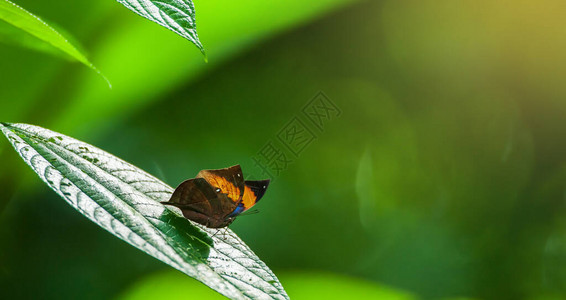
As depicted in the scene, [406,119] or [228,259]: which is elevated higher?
[228,259]

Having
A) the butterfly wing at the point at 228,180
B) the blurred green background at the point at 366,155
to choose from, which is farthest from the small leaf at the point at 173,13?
the blurred green background at the point at 366,155

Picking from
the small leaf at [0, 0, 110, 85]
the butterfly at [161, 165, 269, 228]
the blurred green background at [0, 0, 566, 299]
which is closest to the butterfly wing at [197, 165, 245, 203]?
the butterfly at [161, 165, 269, 228]

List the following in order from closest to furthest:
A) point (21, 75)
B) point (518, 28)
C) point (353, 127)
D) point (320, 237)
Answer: point (21, 75)
point (320, 237)
point (353, 127)
point (518, 28)

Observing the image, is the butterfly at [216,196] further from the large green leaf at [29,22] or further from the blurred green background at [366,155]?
the blurred green background at [366,155]

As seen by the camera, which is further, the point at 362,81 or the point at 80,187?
the point at 362,81

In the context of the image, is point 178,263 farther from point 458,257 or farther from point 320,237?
point 458,257

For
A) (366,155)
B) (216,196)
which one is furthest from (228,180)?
(366,155)

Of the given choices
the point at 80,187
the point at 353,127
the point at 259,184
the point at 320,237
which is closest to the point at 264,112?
the point at 353,127
